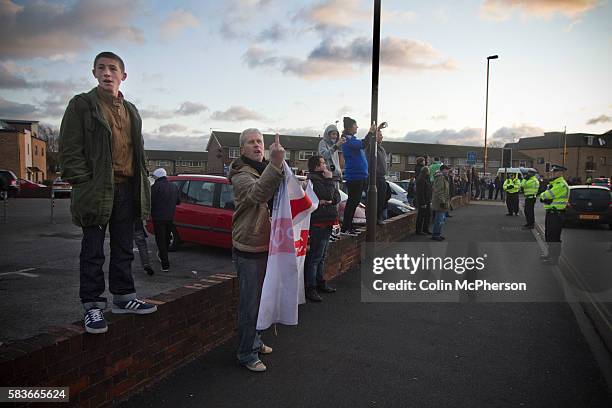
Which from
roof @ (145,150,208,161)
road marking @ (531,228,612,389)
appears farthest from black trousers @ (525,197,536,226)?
roof @ (145,150,208,161)

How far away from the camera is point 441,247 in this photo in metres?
10.1

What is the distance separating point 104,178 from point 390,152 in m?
73.6

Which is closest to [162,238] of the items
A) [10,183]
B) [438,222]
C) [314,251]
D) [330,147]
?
[314,251]

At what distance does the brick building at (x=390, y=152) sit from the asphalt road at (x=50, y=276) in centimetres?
5103

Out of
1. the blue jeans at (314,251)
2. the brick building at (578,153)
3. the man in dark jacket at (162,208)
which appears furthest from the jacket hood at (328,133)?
the brick building at (578,153)

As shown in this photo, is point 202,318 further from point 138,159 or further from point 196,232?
point 196,232

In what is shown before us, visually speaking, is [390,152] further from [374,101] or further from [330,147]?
[330,147]

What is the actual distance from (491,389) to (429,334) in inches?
48.7

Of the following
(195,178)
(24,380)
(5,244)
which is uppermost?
(195,178)

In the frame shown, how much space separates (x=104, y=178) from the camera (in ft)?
9.54

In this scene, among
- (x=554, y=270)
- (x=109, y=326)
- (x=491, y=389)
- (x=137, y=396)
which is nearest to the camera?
(x=109, y=326)

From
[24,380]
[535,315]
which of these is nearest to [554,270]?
[535,315]

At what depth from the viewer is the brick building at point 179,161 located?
279 feet

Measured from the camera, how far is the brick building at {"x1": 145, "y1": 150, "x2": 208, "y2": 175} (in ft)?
279
